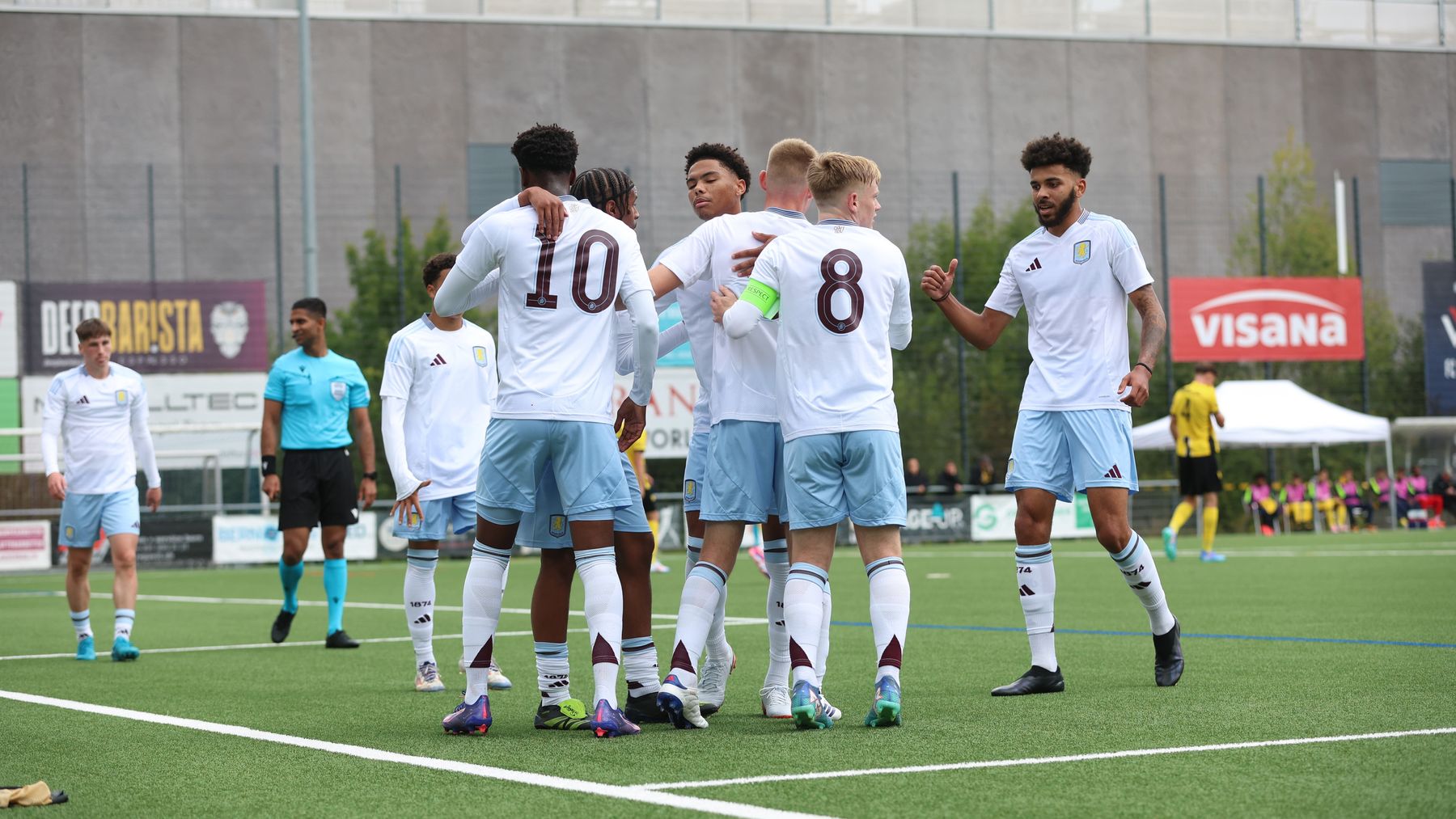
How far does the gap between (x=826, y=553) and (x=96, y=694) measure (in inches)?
149

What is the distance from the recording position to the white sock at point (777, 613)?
6.71m

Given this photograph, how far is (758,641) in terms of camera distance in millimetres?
10148

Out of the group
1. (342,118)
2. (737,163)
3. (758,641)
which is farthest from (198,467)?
(737,163)

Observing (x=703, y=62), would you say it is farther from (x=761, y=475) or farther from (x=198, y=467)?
(x=761, y=475)

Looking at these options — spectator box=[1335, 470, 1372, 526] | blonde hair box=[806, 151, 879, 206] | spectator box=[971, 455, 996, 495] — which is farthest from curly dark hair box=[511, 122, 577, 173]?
spectator box=[1335, 470, 1372, 526]

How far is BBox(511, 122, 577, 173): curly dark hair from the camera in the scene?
6.18m

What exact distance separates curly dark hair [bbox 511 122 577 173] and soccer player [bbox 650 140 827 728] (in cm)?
55

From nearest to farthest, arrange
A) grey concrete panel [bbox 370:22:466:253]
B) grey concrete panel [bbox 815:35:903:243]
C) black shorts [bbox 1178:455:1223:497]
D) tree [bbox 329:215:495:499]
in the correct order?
black shorts [bbox 1178:455:1223:497]
tree [bbox 329:215:495:499]
grey concrete panel [bbox 370:22:466:253]
grey concrete panel [bbox 815:35:903:243]

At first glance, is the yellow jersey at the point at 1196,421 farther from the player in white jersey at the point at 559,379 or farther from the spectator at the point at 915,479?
the player in white jersey at the point at 559,379

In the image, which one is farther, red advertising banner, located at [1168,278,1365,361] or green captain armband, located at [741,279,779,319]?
red advertising banner, located at [1168,278,1365,361]

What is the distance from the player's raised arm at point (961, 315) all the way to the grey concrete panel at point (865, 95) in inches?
1294

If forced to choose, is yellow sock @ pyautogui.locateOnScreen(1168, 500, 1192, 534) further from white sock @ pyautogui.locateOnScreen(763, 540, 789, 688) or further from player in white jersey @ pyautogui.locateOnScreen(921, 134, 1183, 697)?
white sock @ pyautogui.locateOnScreen(763, 540, 789, 688)

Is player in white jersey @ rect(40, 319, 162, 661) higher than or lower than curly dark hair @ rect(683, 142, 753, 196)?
lower

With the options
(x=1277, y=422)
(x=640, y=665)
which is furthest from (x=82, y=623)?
(x=1277, y=422)
